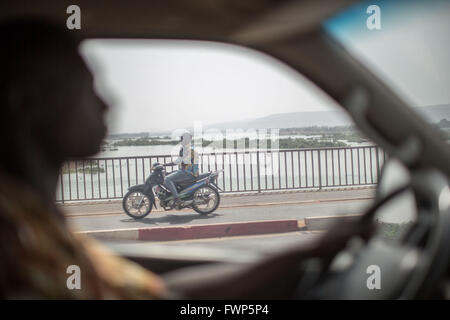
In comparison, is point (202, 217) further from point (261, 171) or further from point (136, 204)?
point (261, 171)

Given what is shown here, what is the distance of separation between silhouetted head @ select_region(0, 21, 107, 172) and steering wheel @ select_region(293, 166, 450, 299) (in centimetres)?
56

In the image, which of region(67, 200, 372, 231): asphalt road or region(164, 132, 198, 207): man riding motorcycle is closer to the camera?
region(67, 200, 372, 231): asphalt road

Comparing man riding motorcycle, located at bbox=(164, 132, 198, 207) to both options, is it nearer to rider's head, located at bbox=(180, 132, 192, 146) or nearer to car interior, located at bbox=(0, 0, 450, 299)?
rider's head, located at bbox=(180, 132, 192, 146)

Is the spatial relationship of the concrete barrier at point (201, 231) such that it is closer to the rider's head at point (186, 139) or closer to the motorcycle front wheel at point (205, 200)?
the motorcycle front wheel at point (205, 200)

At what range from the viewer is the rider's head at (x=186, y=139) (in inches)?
205

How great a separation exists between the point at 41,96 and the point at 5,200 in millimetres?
181

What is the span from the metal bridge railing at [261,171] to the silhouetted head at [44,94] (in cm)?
714

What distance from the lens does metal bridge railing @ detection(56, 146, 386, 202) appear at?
26.7 ft

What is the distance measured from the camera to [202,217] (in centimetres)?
591

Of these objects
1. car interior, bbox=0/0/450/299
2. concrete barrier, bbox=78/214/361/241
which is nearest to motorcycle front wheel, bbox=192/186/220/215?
concrete barrier, bbox=78/214/361/241

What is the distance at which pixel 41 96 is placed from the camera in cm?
71

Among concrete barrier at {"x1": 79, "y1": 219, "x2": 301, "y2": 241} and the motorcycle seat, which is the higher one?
the motorcycle seat

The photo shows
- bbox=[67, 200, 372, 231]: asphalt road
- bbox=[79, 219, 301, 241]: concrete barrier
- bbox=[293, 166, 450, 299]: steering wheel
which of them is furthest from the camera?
bbox=[67, 200, 372, 231]: asphalt road

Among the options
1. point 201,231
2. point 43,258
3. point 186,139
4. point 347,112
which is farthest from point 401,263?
point 186,139
